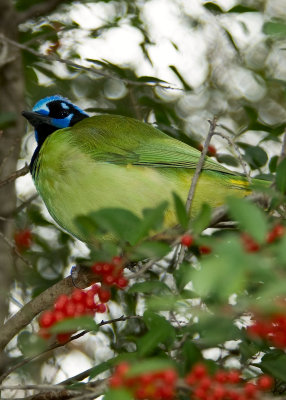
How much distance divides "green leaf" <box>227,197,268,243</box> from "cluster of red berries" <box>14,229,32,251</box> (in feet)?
8.74

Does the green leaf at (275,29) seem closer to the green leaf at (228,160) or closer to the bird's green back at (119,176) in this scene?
the bird's green back at (119,176)

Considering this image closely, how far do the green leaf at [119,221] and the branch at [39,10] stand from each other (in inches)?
114

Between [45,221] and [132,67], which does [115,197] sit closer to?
[45,221]

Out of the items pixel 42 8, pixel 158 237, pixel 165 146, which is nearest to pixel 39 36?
pixel 42 8

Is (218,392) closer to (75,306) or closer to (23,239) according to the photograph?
(75,306)

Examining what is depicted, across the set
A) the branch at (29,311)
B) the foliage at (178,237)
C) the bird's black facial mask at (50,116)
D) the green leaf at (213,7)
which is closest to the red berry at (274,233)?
the foliage at (178,237)

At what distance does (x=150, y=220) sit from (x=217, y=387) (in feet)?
1.60

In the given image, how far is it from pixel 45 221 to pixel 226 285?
10.5ft

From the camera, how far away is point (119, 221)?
1.93 metres

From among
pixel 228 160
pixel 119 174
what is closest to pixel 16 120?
pixel 119 174

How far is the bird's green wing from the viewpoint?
12.4 feet

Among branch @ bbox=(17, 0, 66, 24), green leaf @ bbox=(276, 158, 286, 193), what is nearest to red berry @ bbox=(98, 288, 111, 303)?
green leaf @ bbox=(276, 158, 286, 193)

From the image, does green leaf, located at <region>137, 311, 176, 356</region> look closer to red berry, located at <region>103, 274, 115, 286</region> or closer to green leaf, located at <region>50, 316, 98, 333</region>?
green leaf, located at <region>50, 316, 98, 333</region>

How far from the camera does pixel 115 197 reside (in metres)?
3.68
